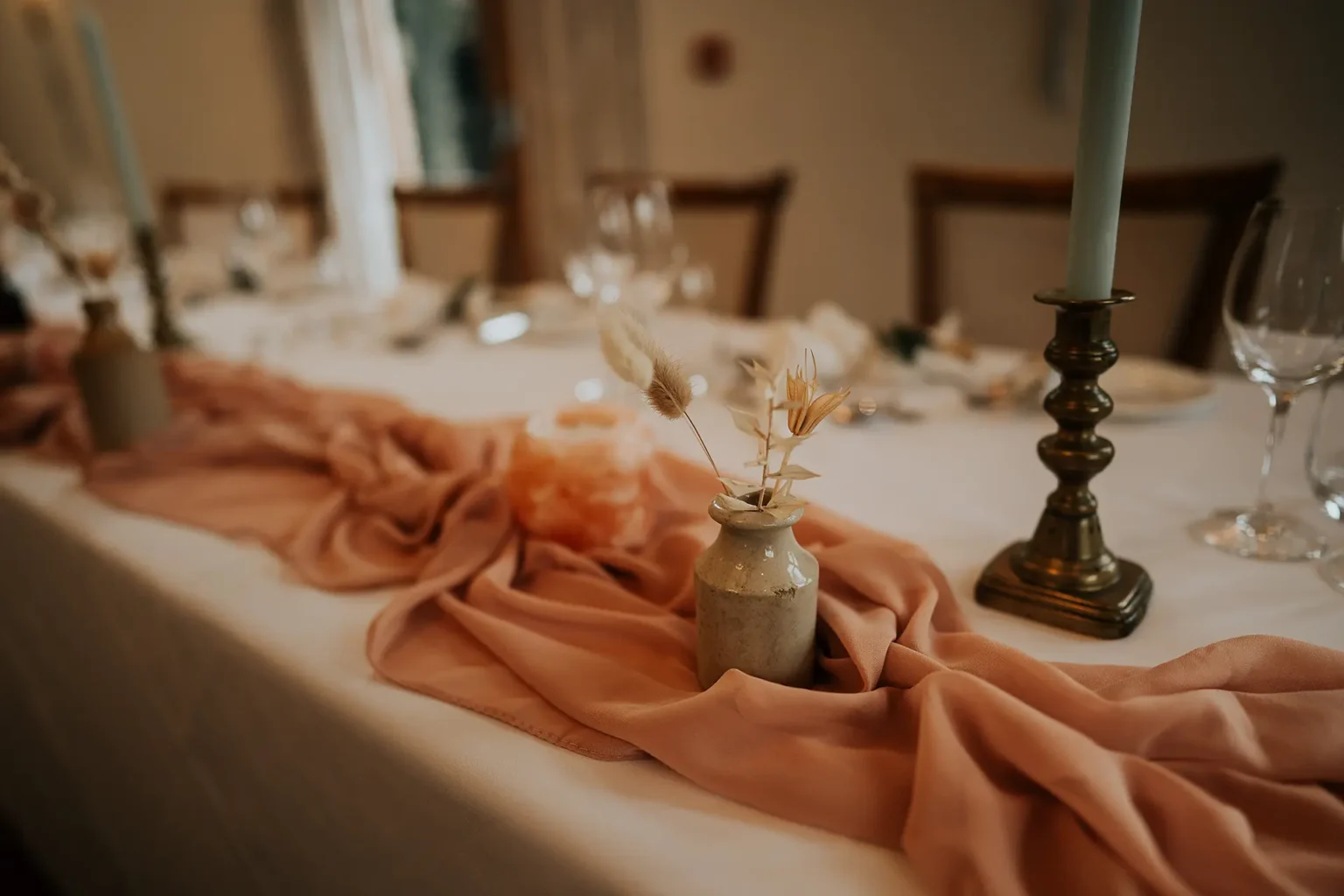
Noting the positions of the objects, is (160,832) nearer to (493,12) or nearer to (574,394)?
(574,394)

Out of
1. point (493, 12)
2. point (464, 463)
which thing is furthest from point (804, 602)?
point (493, 12)

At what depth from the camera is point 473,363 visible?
1373 mm

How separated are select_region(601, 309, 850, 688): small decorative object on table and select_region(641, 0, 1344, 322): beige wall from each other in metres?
1.91

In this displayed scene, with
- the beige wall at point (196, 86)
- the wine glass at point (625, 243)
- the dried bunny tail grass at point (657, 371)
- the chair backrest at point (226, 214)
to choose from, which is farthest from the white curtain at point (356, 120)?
the dried bunny tail grass at point (657, 371)

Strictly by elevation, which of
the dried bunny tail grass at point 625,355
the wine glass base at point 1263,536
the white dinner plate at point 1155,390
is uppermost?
the dried bunny tail grass at point 625,355

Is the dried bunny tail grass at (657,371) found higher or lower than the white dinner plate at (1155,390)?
higher

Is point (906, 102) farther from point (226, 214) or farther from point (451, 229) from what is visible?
point (226, 214)

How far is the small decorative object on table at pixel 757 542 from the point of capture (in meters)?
0.49

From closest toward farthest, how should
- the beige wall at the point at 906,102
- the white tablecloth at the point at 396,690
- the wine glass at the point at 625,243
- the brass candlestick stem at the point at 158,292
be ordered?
the white tablecloth at the point at 396,690 < the wine glass at the point at 625,243 < the brass candlestick stem at the point at 158,292 < the beige wall at the point at 906,102

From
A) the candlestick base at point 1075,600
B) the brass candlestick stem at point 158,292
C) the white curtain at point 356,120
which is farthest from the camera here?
the white curtain at point 356,120

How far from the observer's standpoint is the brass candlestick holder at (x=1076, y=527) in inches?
23.2

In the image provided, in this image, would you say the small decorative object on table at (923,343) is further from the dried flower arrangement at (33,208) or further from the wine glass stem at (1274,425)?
the dried flower arrangement at (33,208)

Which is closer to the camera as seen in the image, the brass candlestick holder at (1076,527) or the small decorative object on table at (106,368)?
the brass candlestick holder at (1076,527)

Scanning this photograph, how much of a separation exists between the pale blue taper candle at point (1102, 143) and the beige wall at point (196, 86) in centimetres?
474
